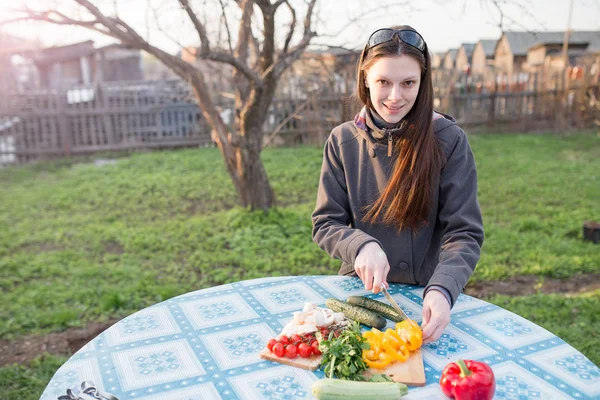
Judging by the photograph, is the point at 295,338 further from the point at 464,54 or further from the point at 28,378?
the point at 464,54

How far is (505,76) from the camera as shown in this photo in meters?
16.2

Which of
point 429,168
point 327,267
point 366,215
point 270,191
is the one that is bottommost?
point 327,267

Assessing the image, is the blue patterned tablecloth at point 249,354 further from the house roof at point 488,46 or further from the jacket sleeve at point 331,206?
the house roof at point 488,46

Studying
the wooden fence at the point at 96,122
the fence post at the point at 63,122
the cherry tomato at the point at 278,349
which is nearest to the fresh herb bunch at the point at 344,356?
the cherry tomato at the point at 278,349

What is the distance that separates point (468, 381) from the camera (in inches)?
60.9

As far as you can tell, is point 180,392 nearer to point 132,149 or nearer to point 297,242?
point 297,242

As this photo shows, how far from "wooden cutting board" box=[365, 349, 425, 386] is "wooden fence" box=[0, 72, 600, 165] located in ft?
33.2

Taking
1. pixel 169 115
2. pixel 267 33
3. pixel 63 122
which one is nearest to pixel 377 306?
pixel 267 33

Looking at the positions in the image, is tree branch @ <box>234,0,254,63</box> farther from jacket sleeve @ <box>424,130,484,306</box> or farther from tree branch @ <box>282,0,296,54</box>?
jacket sleeve @ <box>424,130,484,306</box>

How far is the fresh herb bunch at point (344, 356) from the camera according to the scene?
1680 mm

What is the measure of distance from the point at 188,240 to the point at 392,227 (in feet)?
14.8

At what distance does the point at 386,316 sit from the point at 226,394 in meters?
0.76

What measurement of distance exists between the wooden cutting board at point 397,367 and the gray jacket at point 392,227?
0.49 meters

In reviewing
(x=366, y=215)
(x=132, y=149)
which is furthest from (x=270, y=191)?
(x=132, y=149)
